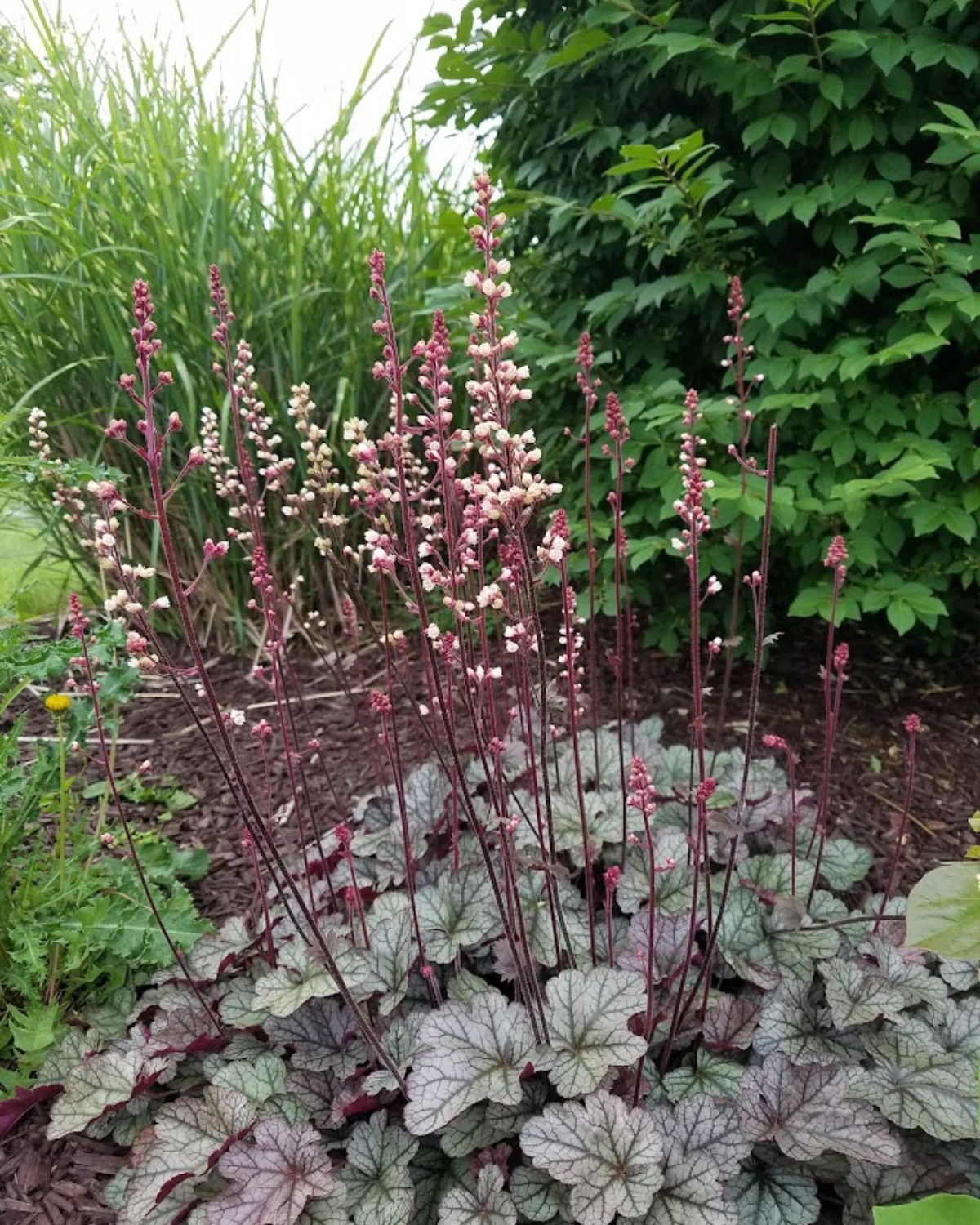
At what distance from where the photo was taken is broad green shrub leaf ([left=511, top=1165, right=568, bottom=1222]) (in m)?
1.33

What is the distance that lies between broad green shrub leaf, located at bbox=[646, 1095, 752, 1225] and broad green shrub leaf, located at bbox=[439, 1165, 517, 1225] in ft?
0.70

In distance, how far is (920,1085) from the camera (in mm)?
1453

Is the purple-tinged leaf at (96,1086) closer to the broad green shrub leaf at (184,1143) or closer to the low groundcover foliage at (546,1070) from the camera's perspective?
the low groundcover foliage at (546,1070)

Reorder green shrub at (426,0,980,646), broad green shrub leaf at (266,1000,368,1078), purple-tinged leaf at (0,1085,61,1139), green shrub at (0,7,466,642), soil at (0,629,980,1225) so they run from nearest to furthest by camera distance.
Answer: broad green shrub leaf at (266,1000,368,1078), purple-tinged leaf at (0,1085,61,1139), green shrub at (426,0,980,646), soil at (0,629,980,1225), green shrub at (0,7,466,642)

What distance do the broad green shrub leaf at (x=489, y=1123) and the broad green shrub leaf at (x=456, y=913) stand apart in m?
0.26

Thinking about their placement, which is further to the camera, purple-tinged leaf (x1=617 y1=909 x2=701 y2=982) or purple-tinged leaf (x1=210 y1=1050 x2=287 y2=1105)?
purple-tinged leaf (x1=617 y1=909 x2=701 y2=982)

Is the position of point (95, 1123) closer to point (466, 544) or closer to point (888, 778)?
point (466, 544)

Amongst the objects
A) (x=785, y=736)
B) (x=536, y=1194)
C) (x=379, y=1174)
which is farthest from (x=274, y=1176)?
(x=785, y=736)

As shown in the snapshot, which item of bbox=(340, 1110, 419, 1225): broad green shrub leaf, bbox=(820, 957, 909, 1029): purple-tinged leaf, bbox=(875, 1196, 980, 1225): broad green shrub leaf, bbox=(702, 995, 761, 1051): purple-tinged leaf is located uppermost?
bbox=(875, 1196, 980, 1225): broad green shrub leaf

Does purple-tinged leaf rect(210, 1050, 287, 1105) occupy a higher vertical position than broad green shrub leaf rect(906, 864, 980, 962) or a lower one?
lower

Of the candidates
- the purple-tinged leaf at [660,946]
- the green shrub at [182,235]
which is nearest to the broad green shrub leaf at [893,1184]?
the purple-tinged leaf at [660,946]

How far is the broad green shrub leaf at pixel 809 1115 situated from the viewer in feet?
4.25

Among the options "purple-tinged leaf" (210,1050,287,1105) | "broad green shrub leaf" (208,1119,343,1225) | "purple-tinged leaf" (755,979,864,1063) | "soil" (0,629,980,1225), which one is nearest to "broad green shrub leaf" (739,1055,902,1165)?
"purple-tinged leaf" (755,979,864,1063)

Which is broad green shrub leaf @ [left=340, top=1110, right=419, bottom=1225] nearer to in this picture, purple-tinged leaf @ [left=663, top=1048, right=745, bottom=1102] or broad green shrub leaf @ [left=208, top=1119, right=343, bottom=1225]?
broad green shrub leaf @ [left=208, top=1119, right=343, bottom=1225]
